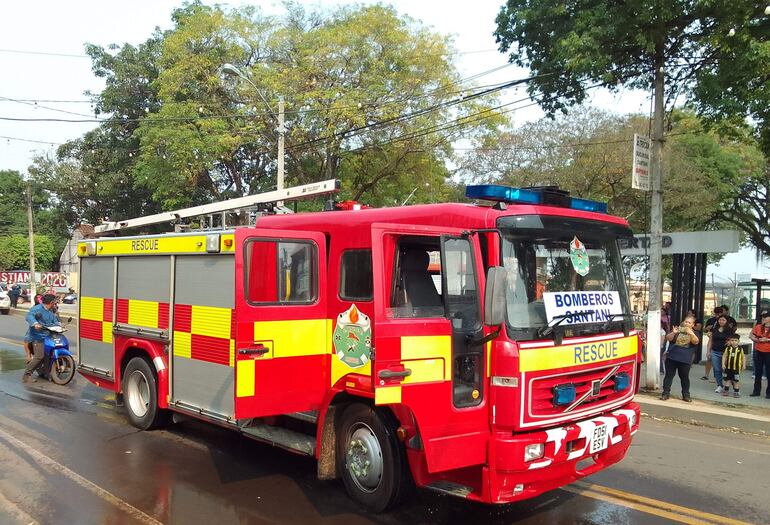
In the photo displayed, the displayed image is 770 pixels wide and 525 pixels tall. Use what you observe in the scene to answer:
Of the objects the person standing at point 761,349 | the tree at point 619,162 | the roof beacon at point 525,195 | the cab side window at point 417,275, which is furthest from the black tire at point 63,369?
the tree at point 619,162

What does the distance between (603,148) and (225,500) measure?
20.2 meters

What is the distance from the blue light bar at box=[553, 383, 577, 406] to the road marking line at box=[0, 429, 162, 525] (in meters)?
3.03

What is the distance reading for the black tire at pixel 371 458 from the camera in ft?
14.6

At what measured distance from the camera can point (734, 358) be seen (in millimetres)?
9898

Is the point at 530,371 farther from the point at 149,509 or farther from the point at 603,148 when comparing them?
the point at 603,148

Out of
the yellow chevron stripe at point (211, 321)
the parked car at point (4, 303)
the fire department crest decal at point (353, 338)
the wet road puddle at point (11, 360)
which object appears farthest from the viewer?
the parked car at point (4, 303)

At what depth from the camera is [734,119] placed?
35.3 ft

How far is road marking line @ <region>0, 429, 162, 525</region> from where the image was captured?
4.49m

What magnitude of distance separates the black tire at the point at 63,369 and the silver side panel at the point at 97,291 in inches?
92.9

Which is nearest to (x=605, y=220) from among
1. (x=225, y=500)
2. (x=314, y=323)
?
(x=314, y=323)

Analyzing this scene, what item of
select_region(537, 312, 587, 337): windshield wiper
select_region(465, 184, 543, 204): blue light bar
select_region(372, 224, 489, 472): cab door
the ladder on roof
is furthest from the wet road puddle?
select_region(537, 312, 587, 337): windshield wiper

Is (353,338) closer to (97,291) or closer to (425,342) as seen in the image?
(425,342)

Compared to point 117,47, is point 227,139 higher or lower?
lower

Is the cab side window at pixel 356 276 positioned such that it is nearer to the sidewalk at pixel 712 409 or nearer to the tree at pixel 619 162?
the sidewalk at pixel 712 409
